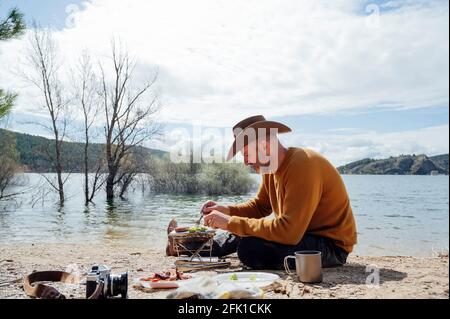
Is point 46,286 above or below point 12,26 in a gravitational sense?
below

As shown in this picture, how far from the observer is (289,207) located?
9.85 feet

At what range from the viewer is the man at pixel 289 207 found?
9.89ft

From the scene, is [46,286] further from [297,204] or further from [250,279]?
[297,204]

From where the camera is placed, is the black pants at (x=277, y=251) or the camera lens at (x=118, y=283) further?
the black pants at (x=277, y=251)

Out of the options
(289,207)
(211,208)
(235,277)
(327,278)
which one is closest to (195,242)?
(211,208)

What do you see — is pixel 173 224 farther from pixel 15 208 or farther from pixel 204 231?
pixel 15 208

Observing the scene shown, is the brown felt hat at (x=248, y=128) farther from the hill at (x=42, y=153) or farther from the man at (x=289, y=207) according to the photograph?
the hill at (x=42, y=153)

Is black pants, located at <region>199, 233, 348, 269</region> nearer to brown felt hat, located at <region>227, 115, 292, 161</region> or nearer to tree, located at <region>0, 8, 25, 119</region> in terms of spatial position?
brown felt hat, located at <region>227, 115, 292, 161</region>

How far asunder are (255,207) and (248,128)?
94 centimetres

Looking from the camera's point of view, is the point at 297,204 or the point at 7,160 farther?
the point at 7,160

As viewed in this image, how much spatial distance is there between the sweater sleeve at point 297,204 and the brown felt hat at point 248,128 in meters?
0.36

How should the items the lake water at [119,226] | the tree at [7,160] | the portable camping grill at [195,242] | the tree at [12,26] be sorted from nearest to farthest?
the portable camping grill at [195,242], the tree at [12,26], the lake water at [119,226], the tree at [7,160]

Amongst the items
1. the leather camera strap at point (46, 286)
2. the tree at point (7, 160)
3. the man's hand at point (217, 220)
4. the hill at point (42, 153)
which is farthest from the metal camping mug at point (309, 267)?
the hill at point (42, 153)
